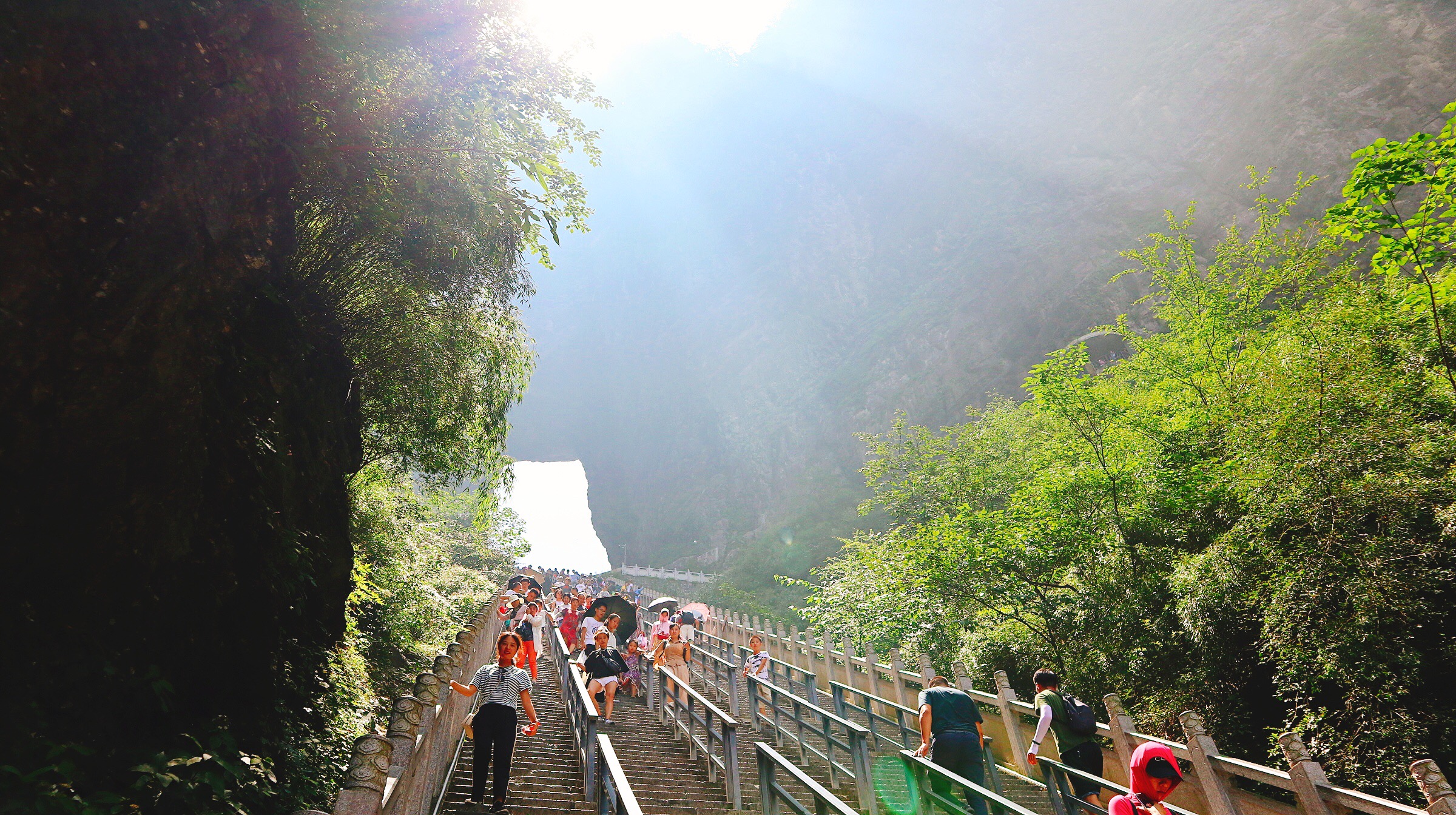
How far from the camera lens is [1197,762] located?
5594mm

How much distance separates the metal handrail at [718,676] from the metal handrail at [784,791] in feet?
16.5

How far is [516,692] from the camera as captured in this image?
562cm

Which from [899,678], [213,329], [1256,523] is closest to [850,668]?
[899,678]

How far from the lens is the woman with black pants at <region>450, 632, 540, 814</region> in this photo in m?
5.09

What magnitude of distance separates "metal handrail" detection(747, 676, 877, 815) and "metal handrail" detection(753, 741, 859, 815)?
5.21 ft

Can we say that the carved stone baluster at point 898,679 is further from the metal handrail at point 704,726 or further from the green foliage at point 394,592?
the green foliage at point 394,592

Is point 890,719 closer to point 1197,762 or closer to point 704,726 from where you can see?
point 704,726

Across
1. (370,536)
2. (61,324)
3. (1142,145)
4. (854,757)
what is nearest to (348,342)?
(370,536)

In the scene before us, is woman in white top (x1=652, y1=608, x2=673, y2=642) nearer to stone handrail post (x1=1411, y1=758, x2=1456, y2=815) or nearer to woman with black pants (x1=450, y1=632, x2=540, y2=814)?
woman with black pants (x1=450, y1=632, x2=540, y2=814)

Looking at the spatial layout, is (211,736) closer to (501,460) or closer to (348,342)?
(348,342)

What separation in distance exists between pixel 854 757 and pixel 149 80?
26.1ft

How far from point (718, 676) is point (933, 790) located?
745cm

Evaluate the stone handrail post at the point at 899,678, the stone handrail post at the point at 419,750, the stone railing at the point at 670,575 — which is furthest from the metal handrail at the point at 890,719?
the stone railing at the point at 670,575

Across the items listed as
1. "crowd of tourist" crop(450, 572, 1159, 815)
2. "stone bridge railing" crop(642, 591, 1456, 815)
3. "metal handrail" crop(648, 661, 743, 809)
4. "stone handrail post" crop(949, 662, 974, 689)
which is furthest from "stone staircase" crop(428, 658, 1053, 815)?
"stone handrail post" crop(949, 662, 974, 689)
